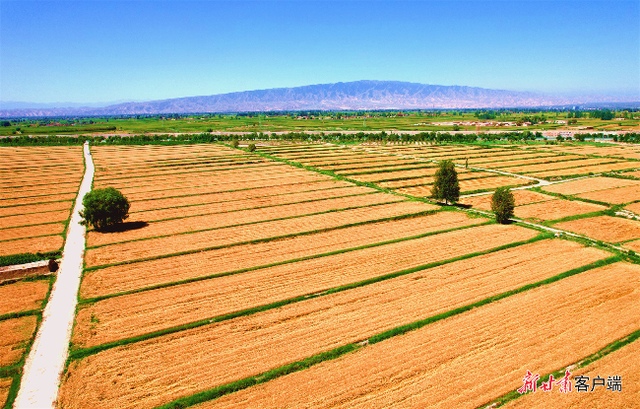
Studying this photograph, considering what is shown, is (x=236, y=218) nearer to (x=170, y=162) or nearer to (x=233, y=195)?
(x=233, y=195)

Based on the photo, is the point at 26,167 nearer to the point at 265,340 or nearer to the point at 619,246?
the point at 265,340

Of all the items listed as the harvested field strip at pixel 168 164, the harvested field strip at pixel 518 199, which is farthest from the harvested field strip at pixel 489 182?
the harvested field strip at pixel 168 164

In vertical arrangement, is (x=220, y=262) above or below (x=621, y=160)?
below

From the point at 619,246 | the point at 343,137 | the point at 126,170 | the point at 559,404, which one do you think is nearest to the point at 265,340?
the point at 559,404

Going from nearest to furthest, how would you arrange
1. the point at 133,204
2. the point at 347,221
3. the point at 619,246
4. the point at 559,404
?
the point at 559,404 < the point at 619,246 < the point at 347,221 < the point at 133,204

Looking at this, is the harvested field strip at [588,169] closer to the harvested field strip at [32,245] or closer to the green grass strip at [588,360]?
the green grass strip at [588,360]

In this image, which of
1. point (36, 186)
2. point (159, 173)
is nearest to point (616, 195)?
point (159, 173)
